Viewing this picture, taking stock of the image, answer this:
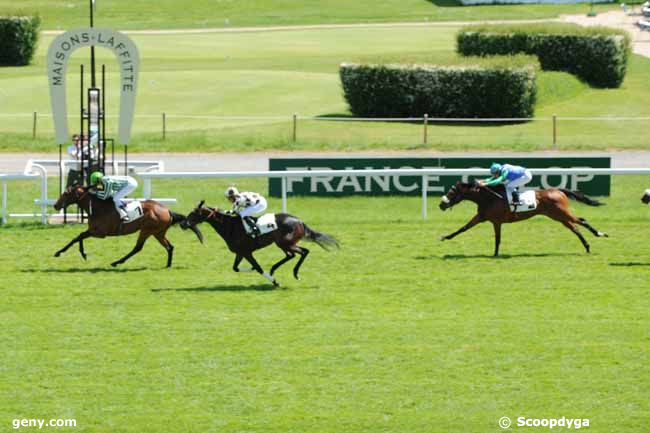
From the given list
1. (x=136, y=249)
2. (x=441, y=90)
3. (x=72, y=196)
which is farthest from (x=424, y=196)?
(x=441, y=90)

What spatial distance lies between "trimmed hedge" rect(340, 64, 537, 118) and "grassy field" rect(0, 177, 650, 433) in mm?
14063

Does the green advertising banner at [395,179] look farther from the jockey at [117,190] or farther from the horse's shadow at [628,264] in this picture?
the jockey at [117,190]

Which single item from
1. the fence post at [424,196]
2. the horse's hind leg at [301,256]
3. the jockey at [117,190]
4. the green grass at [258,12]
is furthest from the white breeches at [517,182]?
the green grass at [258,12]

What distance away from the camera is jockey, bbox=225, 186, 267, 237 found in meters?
15.0

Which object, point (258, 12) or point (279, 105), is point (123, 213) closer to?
point (279, 105)

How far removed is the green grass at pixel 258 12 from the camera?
5803 cm

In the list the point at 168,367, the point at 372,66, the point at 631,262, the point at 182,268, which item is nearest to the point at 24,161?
the point at 372,66

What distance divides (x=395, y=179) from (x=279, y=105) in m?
14.2

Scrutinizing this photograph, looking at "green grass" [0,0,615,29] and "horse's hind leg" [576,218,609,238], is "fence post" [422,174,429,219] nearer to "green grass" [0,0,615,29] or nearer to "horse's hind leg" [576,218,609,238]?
"horse's hind leg" [576,218,609,238]

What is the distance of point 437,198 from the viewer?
2208 centimetres

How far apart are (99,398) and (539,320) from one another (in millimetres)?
4859

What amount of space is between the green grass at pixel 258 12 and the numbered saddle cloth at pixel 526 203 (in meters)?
40.7

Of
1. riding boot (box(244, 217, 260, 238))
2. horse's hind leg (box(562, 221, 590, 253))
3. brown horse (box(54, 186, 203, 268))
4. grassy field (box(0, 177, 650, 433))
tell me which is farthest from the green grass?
riding boot (box(244, 217, 260, 238))

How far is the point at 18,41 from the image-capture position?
43562 mm
